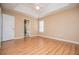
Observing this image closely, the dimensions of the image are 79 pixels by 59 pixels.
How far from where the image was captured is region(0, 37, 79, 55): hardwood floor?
2.70 m

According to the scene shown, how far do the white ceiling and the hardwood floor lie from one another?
760 mm

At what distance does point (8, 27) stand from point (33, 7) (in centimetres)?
92

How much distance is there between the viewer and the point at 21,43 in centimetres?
298

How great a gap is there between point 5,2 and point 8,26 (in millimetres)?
707

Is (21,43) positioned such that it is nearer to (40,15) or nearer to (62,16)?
(40,15)

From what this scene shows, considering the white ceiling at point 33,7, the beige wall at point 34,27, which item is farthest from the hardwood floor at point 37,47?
the white ceiling at point 33,7

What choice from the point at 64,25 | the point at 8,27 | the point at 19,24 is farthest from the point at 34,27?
the point at 64,25

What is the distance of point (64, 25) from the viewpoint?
9.93 feet

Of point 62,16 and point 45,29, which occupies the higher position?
point 62,16

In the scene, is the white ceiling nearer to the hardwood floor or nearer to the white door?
the white door

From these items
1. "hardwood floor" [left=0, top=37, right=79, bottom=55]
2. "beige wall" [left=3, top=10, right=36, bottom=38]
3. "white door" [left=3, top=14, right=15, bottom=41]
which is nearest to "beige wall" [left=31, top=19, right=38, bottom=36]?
"beige wall" [left=3, top=10, right=36, bottom=38]

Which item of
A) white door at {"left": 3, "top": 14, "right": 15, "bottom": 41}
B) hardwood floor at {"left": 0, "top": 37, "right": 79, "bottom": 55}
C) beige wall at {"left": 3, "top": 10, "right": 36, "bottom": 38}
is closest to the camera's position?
hardwood floor at {"left": 0, "top": 37, "right": 79, "bottom": 55}
